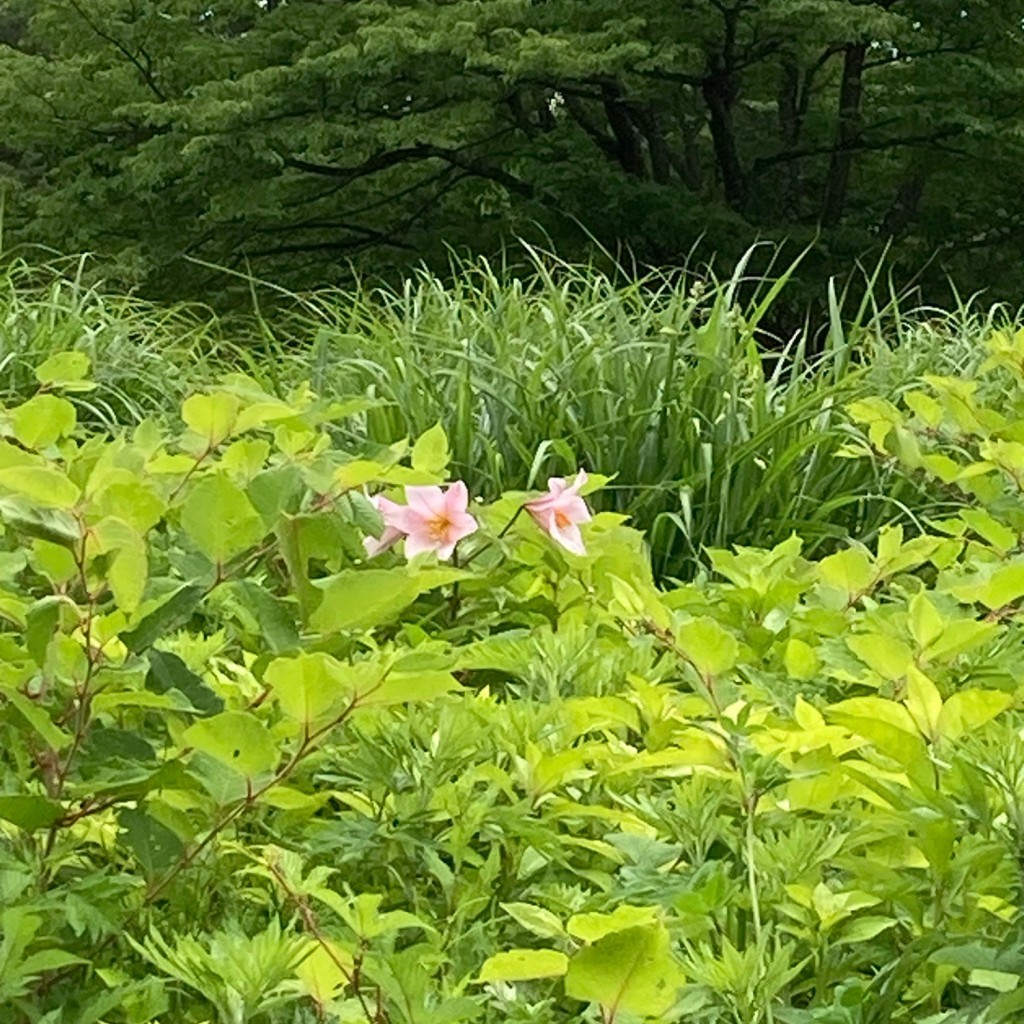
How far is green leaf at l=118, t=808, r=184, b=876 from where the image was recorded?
0.61 metres

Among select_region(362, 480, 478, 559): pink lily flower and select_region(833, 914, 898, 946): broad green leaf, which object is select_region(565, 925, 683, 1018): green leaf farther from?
select_region(362, 480, 478, 559): pink lily flower

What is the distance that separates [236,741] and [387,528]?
1.39ft

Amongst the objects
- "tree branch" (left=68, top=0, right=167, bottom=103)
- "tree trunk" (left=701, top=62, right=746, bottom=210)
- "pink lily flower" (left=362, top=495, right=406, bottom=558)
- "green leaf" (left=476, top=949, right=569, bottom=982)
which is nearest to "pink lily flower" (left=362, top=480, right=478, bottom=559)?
"pink lily flower" (left=362, top=495, right=406, bottom=558)

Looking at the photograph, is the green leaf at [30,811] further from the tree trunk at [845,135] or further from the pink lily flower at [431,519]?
the tree trunk at [845,135]

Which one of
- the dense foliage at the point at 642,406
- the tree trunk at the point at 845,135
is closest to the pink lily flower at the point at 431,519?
the dense foliage at the point at 642,406

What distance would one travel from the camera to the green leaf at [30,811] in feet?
1.90

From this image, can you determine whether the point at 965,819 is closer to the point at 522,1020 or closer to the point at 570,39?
the point at 522,1020

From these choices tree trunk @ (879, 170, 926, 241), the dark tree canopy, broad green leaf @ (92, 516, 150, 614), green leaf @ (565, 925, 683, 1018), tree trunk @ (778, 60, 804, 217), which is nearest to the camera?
green leaf @ (565, 925, 683, 1018)

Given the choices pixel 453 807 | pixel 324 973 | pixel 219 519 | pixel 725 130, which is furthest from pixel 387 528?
pixel 725 130

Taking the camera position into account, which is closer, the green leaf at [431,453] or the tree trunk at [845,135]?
the green leaf at [431,453]

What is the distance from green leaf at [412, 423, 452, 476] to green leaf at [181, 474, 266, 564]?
1.03 feet

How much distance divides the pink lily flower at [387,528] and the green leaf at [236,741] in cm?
39

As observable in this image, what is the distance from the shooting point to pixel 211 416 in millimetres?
1044

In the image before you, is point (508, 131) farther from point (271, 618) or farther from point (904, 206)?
point (271, 618)
